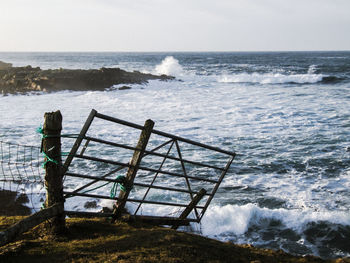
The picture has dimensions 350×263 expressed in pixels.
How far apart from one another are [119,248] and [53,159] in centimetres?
122

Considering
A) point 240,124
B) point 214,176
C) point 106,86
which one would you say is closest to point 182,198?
point 214,176

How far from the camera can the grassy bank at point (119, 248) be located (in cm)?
323

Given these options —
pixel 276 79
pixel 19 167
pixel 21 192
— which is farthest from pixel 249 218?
pixel 276 79

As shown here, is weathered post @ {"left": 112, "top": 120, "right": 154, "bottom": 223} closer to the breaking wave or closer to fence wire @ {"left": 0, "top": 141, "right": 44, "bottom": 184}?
the breaking wave

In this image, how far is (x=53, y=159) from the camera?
353cm

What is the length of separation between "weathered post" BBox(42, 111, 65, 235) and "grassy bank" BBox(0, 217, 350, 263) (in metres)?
0.32

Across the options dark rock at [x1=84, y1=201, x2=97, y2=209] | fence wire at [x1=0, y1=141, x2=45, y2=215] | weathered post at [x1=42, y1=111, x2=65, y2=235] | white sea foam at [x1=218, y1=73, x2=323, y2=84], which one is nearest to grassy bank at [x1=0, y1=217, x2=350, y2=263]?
weathered post at [x1=42, y1=111, x2=65, y2=235]

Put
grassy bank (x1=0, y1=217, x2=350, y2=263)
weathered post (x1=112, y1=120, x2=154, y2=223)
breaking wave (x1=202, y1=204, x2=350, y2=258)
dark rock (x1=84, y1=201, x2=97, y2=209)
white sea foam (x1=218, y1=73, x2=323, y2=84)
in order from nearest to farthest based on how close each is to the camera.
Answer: grassy bank (x1=0, y1=217, x2=350, y2=263) → weathered post (x1=112, y1=120, x2=154, y2=223) → breaking wave (x1=202, y1=204, x2=350, y2=258) → dark rock (x1=84, y1=201, x2=97, y2=209) → white sea foam (x1=218, y1=73, x2=323, y2=84)

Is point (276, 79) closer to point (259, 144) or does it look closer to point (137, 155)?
point (259, 144)

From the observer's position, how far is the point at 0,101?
21953 millimetres

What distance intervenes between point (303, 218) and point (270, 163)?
3.44m

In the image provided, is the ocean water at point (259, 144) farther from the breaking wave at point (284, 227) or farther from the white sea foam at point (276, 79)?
the white sea foam at point (276, 79)

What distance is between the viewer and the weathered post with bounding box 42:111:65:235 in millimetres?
3488

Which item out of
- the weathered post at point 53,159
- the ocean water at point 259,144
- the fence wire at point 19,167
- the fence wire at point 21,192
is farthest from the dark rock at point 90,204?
the weathered post at point 53,159
